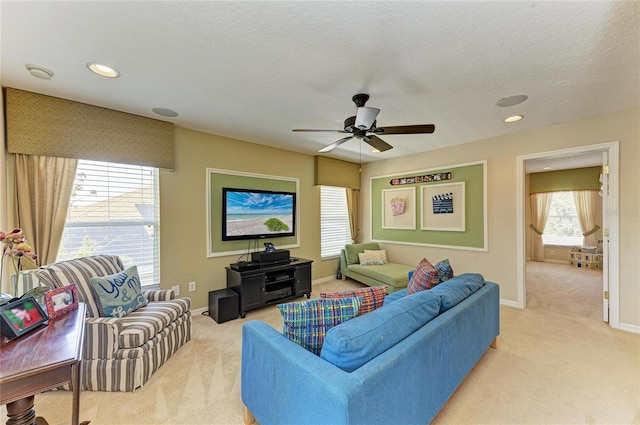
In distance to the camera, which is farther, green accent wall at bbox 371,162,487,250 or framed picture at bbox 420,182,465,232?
framed picture at bbox 420,182,465,232

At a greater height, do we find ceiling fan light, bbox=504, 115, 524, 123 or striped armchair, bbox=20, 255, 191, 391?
ceiling fan light, bbox=504, 115, 524, 123

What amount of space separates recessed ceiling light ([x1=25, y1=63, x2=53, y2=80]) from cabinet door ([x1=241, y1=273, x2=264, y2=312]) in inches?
105

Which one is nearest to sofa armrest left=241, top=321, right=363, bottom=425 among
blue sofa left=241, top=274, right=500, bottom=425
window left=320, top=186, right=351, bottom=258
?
blue sofa left=241, top=274, right=500, bottom=425

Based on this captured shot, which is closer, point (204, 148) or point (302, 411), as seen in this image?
point (302, 411)

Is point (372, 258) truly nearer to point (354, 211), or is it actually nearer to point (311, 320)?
point (354, 211)

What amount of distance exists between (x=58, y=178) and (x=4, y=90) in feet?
2.74

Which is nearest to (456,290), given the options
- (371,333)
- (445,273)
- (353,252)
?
(445,273)

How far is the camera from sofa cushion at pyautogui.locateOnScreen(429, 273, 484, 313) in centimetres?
188

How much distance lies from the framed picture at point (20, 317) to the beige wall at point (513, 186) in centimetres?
475

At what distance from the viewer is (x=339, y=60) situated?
1929mm

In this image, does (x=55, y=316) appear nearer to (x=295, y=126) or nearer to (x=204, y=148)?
(x=204, y=148)

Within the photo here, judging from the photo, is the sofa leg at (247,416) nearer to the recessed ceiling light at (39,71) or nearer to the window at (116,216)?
the window at (116,216)

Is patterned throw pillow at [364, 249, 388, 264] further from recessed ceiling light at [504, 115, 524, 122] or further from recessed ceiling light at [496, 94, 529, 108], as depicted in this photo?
recessed ceiling light at [496, 94, 529, 108]

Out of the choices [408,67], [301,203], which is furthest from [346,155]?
[408,67]
